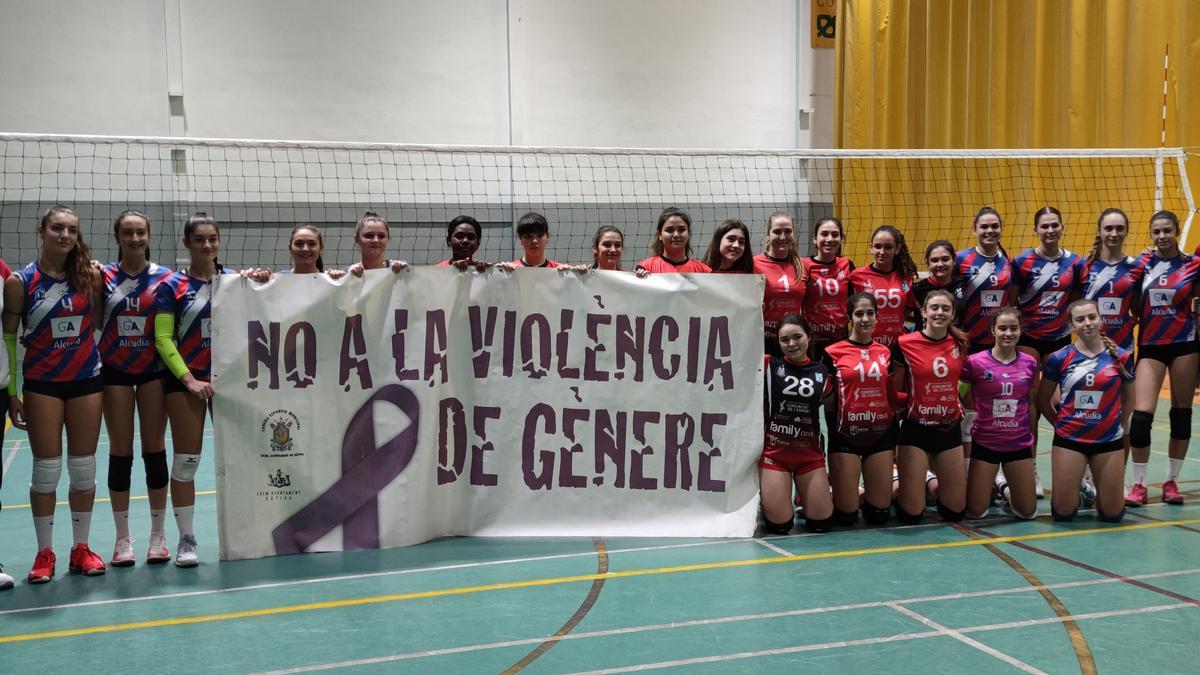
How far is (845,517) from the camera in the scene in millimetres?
5617

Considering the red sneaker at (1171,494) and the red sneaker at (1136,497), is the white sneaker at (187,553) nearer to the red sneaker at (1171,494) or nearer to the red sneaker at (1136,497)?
the red sneaker at (1136,497)

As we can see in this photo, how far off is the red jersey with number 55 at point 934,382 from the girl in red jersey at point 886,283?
0.98ft

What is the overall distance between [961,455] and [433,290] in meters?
3.37

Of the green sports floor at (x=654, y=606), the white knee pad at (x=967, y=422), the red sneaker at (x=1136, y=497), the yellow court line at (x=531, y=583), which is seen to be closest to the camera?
the green sports floor at (x=654, y=606)

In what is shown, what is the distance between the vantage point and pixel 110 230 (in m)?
11.9

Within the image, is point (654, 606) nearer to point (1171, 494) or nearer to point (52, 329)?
point (52, 329)

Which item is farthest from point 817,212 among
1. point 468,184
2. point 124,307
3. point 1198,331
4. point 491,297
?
point 124,307

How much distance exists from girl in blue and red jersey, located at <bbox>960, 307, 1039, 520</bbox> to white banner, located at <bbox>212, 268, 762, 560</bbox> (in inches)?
58.3

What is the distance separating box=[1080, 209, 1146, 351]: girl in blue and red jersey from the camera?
245 inches

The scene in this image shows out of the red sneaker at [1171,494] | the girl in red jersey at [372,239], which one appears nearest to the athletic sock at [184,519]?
the girl in red jersey at [372,239]

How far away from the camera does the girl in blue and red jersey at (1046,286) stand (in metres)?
6.28

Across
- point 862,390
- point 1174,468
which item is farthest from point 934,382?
point 1174,468

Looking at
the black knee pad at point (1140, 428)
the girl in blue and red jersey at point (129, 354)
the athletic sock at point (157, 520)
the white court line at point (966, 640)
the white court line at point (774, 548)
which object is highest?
the girl in blue and red jersey at point (129, 354)

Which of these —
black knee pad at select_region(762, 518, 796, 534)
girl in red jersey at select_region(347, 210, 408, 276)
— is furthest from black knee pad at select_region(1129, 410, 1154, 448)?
girl in red jersey at select_region(347, 210, 408, 276)
